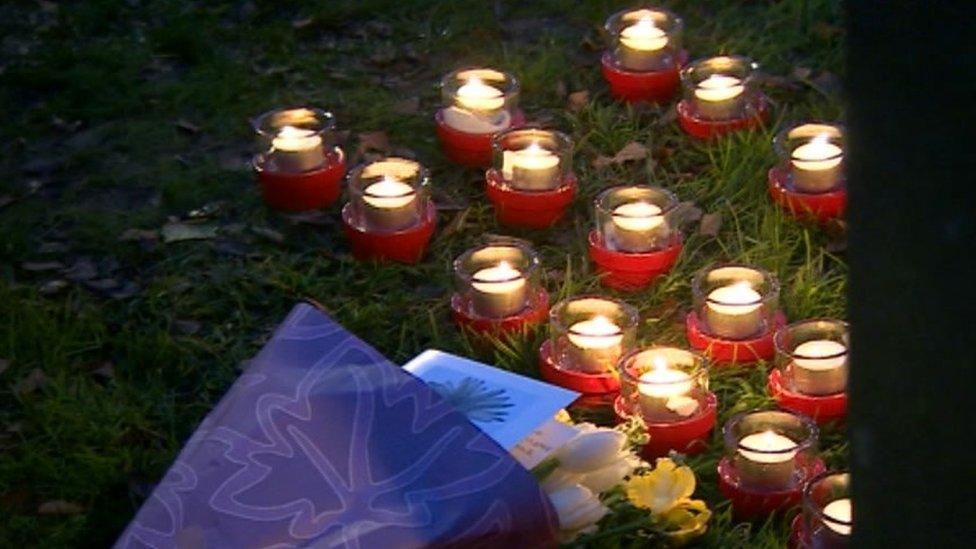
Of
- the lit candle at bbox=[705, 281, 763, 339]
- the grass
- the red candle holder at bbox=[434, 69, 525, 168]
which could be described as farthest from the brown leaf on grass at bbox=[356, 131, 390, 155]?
the lit candle at bbox=[705, 281, 763, 339]

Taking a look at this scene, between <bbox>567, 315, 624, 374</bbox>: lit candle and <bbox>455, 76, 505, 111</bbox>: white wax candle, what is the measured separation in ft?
3.51

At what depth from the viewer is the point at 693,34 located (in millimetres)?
4594

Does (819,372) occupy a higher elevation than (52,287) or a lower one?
lower

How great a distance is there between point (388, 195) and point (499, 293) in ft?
1.60

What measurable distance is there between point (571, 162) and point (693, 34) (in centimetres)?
99

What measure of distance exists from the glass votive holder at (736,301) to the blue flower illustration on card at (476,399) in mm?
558

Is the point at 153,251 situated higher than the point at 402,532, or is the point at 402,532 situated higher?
the point at 153,251

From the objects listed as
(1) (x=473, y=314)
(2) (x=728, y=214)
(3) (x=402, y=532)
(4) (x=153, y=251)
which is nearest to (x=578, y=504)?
(3) (x=402, y=532)

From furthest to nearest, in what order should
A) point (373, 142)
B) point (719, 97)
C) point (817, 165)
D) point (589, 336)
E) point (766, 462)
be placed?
point (373, 142) < point (719, 97) < point (817, 165) < point (589, 336) < point (766, 462)

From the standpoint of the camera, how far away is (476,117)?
13.3ft

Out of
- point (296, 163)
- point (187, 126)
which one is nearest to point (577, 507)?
point (296, 163)

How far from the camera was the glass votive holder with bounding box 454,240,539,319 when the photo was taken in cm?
329

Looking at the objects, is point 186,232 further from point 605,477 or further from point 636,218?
point 605,477

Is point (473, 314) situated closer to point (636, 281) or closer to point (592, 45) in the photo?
point (636, 281)
